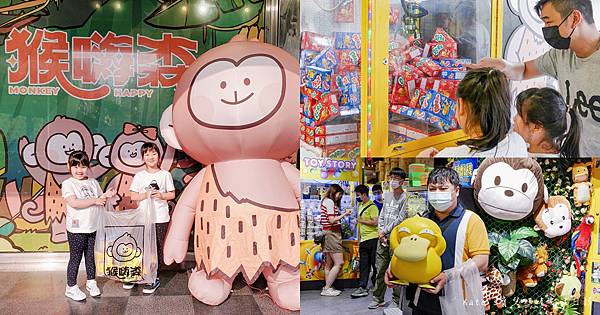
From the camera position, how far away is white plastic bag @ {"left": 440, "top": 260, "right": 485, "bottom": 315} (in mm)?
1839

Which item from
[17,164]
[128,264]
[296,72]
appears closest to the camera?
[296,72]

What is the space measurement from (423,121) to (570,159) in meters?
0.56

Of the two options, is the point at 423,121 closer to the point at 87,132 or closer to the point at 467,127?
the point at 467,127

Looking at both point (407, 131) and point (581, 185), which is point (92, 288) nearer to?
point (407, 131)

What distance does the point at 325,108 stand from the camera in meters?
1.79

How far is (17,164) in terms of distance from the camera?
470cm

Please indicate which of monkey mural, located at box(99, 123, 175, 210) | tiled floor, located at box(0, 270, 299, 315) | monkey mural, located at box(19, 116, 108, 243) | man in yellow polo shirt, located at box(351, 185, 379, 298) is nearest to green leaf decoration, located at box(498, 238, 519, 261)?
man in yellow polo shirt, located at box(351, 185, 379, 298)

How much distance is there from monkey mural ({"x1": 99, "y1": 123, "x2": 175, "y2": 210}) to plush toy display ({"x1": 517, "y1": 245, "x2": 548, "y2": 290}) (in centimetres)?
358

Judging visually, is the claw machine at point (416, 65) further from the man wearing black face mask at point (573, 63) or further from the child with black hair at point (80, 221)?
the child with black hair at point (80, 221)

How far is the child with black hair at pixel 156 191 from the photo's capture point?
4135mm

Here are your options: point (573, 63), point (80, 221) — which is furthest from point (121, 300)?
point (573, 63)

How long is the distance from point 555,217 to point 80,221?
3.20m

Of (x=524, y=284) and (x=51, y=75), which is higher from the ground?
(x=51, y=75)

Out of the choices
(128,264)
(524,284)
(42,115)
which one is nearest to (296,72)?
(128,264)
